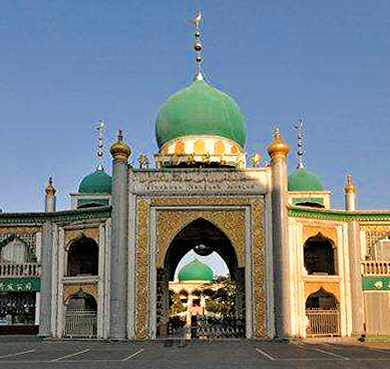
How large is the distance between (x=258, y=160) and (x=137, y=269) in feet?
23.7

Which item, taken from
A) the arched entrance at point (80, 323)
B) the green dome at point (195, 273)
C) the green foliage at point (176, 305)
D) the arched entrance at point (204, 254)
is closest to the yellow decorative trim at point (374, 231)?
the arched entrance at point (204, 254)

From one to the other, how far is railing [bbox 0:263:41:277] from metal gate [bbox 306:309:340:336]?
12.0 metres

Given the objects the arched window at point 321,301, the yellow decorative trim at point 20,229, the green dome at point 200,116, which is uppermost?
the green dome at point 200,116

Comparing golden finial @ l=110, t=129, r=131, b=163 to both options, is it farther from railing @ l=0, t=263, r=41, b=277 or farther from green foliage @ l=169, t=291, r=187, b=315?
green foliage @ l=169, t=291, r=187, b=315

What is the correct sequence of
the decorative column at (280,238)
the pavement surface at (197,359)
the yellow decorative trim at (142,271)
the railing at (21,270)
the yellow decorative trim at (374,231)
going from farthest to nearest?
the yellow decorative trim at (374,231) < the railing at (21,270) < the yellow decorative trim at (142,271) < the decorative column at (280,238) < the pavement surface at (197,359)

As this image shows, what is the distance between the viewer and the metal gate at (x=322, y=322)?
26719 mm

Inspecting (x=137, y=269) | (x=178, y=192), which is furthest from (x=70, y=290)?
(x=178, y=192)

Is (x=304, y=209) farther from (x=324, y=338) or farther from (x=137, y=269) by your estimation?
(x=137, y=269)

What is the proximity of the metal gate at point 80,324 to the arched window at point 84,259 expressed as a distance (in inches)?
120

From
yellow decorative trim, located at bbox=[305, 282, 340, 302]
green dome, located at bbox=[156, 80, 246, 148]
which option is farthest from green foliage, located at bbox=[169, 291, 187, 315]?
yellow decorative trim, located at bbox=[305, 282, 340, 302]

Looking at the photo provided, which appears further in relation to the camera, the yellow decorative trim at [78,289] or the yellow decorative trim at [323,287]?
the yellow decorative trim at [323,287]

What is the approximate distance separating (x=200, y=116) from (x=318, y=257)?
9.06 m

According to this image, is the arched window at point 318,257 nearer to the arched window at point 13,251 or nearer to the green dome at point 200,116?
the green dome at point 200,116

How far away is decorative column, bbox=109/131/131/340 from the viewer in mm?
25000
